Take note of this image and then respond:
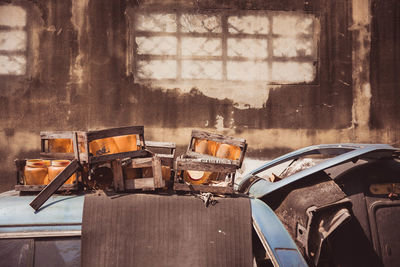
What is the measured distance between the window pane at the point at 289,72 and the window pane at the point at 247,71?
0.76 ft

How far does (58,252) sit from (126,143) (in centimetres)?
103

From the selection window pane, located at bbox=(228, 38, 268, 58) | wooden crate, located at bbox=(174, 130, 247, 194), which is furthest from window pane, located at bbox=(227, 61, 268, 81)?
wooden crate, located at bbox=(174, 130, 247, 194)

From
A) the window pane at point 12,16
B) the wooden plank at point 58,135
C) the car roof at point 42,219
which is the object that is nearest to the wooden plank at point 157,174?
the car roof at point 42,219

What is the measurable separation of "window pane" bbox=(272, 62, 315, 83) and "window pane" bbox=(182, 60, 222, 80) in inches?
49.9

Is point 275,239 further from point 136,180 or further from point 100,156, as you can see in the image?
point 100,156

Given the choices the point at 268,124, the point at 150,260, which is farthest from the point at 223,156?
the point at 268,124

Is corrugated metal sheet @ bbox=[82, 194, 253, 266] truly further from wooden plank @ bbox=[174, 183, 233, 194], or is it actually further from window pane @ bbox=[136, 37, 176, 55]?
window pane @ bbox=[136, 37, 176, 55]

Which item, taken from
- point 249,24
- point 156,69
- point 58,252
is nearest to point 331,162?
point 58,252

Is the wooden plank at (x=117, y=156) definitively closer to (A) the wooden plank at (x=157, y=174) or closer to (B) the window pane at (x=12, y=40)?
(A) the wooden plank at (x=157, y=174)

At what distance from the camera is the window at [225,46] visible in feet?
24.3

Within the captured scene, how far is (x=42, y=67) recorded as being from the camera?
7289mm

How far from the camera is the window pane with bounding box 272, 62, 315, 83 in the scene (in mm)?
7617

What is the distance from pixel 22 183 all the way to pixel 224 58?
18.0ft

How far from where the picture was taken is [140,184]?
2.53m
